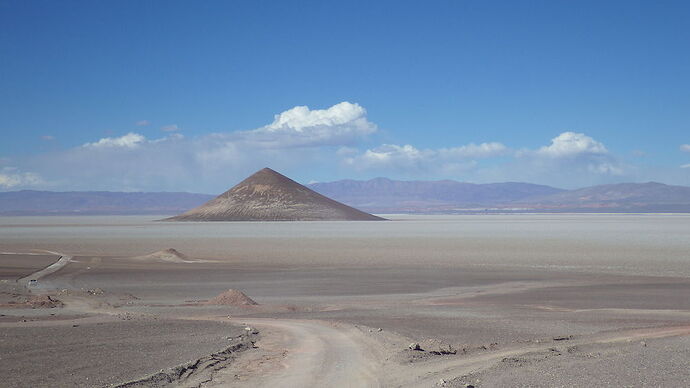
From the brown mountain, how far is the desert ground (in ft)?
295

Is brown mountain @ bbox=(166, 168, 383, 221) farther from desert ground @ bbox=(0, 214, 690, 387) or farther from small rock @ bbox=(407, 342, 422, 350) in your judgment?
small rock @ bbox=(407, 342, 422, 350)

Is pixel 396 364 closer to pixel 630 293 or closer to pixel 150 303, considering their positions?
pixel 150 303

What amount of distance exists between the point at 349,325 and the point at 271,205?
11149 cm

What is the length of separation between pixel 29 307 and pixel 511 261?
78.1 feet

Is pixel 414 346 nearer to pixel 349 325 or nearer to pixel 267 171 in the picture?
pixel 349 325

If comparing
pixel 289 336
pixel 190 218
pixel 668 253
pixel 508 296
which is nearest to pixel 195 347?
pixel 289 336

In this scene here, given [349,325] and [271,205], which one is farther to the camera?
[271,205]

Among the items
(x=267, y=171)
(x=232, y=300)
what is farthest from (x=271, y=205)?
(x=232, y=300)

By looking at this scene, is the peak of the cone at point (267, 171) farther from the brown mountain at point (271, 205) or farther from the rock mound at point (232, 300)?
the rock mound at point (232, 300)

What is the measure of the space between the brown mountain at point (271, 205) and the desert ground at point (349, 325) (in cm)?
Result: 8999

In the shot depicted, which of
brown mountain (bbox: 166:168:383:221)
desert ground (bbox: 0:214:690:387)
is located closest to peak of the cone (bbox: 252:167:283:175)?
brown mountain (bbox: 166:168:383:221)

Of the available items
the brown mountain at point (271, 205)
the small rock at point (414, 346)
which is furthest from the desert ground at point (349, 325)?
the brown mountain at point (271, 205)

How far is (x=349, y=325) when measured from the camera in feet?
47.1

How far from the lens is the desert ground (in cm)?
962
